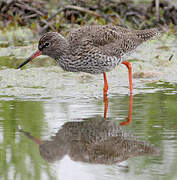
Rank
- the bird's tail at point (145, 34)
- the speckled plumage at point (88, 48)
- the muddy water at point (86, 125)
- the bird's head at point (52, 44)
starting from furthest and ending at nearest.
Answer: the bird's tail at point (145, 34) → the bird's head at point (52, 44) → the speckled plumage at point (88, 48) → the muddy water at point (86, 125)

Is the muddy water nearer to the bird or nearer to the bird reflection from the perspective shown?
the bird reflection

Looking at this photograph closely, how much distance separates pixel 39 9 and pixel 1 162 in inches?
325

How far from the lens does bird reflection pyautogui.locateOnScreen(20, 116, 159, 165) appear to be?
4.50 m

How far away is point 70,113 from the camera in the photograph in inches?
239

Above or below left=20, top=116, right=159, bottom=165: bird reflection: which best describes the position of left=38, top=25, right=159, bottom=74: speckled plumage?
above

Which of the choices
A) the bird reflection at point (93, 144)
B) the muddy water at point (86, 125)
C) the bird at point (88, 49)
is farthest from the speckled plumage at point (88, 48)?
the bird reflection at point (93, 144)

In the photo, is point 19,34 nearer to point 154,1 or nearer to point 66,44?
point 154,1

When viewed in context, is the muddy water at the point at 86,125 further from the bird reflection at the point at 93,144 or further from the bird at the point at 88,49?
the bird at the point at 88,49

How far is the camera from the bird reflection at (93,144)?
4504mm

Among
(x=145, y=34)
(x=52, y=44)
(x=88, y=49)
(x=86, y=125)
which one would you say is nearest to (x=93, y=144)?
(x=86, y=125)

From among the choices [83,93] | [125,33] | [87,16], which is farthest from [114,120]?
[87,16]

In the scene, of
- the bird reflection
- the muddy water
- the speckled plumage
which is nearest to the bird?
the speckled plumage

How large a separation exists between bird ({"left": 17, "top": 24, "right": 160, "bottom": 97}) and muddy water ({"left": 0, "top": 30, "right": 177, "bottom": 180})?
1.36 feet

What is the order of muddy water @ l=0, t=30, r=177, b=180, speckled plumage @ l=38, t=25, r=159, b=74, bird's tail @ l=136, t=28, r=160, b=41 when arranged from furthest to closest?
bird's tail @ l=136, t=28, r=160, b=41, speckled plumage @ l=38, t=25, r=159, b=74, muddy water @ l=0, t=30, r=177, b=180
